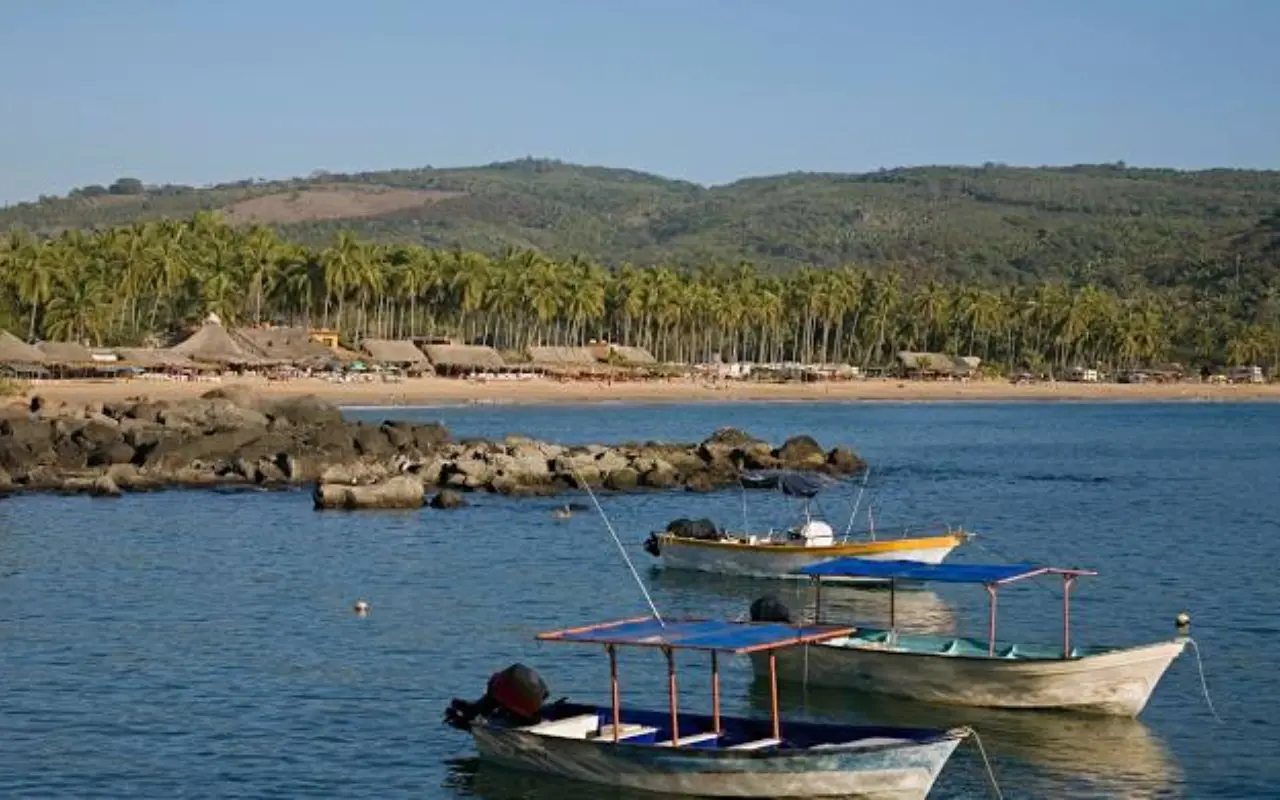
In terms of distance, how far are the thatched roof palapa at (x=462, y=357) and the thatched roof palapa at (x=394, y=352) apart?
3.43ft

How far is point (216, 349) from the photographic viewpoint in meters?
120

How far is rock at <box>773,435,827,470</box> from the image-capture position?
68.8 m

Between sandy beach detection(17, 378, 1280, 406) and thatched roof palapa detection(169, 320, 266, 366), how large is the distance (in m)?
3.75

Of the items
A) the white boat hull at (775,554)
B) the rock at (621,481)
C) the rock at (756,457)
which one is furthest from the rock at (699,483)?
the white boat hull at (775,554)

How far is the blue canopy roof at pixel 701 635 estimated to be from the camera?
23438 millimetres

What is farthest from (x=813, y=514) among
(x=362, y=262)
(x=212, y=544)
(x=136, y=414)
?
(x=362, y=262)

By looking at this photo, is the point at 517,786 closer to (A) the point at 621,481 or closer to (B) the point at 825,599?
(B) the point at 825,599

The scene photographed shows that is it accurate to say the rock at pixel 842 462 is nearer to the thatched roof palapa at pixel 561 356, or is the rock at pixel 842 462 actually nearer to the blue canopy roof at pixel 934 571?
the blue canopy roof at pixel 934 571

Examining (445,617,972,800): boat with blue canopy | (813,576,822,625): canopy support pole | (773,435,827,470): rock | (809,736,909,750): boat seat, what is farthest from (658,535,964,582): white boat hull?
(773,435,827,470): rock

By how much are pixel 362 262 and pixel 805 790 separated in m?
126

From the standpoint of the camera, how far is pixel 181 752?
25469 millimetres

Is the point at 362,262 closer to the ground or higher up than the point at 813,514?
higher up

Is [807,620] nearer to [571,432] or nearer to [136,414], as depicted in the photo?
[136,414]

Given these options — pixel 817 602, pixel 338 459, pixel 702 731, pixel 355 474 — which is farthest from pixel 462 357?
pixel 702 731
